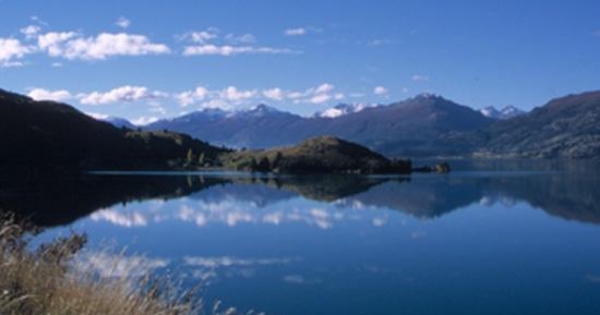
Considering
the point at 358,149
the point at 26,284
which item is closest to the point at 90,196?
the point at 26,284

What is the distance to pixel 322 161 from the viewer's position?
151 meters

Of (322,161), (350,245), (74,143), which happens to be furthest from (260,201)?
(74,143)

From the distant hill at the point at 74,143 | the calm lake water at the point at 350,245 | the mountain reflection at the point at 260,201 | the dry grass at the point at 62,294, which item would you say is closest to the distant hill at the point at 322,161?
the distant hill at the point at 74,143

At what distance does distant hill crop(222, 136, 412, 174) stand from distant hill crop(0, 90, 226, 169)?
1970 cm

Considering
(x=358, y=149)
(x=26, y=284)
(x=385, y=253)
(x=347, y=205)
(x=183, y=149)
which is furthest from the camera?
(x=183, y=149)

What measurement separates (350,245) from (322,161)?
109602 millimetres

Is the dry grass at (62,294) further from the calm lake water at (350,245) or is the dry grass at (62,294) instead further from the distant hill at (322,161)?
A: the distant hill at (322,161)

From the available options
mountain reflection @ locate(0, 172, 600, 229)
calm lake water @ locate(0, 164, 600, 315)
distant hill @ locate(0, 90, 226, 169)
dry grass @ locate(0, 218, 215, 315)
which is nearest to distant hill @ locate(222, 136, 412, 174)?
distant hill @ locate(0, 90, 226, 169)

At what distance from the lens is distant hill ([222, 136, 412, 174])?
14862cm

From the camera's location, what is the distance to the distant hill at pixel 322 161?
148625 millimetres

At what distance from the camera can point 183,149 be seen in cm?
18125

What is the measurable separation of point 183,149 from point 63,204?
4644 inches

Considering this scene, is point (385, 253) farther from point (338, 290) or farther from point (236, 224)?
point (236, 224)

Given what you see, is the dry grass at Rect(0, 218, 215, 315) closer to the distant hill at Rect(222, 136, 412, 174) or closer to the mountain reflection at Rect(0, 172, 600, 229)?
the mountain reflection at Rect(0, 172, 600, 229)
